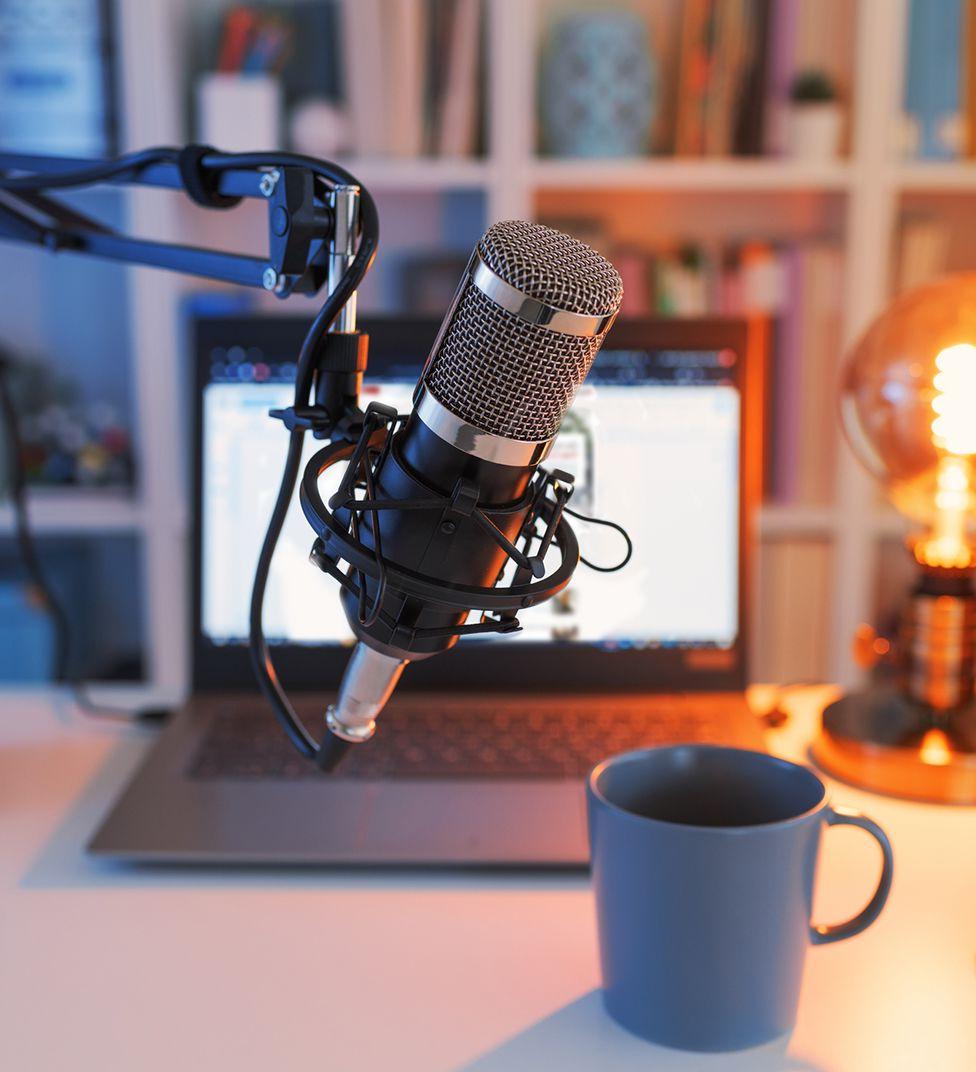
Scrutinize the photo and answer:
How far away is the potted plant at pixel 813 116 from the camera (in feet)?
5.36

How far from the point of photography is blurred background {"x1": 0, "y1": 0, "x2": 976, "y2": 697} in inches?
63.6

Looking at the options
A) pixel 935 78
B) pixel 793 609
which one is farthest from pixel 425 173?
pixel 793 609

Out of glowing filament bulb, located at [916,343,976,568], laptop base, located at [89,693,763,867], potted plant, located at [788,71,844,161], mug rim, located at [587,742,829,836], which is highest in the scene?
potted plant, located at [788,71,844,161]

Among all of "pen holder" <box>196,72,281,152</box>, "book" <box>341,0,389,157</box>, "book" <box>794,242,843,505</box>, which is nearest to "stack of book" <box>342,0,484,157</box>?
"book" <box>341,0,389,157</box>

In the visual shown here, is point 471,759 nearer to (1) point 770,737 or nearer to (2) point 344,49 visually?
(1) point 770,737

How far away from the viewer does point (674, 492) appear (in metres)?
0.82

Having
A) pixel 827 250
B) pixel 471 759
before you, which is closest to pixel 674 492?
pixel 471 759

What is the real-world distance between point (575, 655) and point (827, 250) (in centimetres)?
112

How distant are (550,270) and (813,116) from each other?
1469 mm

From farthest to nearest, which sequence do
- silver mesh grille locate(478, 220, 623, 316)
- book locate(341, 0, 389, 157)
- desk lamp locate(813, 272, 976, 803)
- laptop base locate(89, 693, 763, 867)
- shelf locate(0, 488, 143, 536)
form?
1. shelf locate(0, 488, 143, 536)
2. book locate(341, 0, 389, 157)
3. desk lamp locate(813, 272, 976, 803)
4. laptop base locate(89, 693, 763, 867)
5. silver mesh grille locate(478, 220, 623, 316)

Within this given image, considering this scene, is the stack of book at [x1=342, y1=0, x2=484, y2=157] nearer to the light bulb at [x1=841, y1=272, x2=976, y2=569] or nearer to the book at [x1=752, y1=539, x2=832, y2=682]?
the book at [x1=752, y1=539, x2=832, y2=682]

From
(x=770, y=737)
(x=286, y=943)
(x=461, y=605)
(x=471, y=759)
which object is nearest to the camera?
(x=461, y=605)

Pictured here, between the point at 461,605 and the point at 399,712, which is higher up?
the point at 461,605

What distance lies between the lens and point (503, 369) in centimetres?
36
